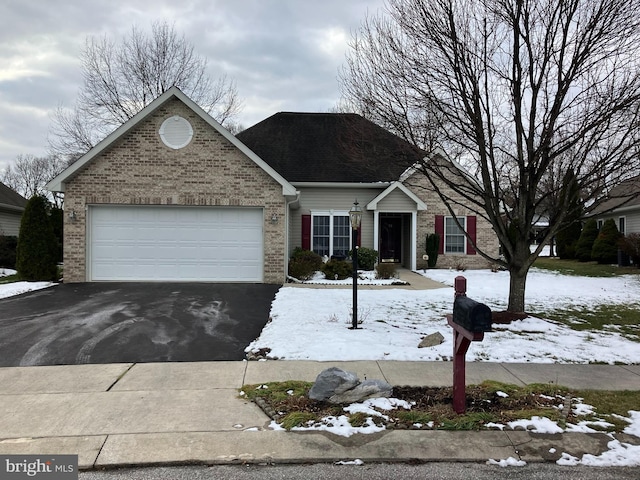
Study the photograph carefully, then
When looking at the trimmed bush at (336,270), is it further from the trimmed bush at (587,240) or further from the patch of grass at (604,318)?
the trimmed bush at (587,240)

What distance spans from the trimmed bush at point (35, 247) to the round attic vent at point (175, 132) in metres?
4.51

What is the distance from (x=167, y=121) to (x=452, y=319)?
11.7m

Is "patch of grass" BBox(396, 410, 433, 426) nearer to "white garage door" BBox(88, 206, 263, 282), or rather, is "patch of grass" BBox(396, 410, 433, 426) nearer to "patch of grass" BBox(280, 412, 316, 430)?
"patch of grass" BBox(280, 412, 316, 430)

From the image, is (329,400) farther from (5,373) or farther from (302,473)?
(5,373)

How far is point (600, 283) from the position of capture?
607 inches

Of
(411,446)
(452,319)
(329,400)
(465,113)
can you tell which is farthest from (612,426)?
(465,113)

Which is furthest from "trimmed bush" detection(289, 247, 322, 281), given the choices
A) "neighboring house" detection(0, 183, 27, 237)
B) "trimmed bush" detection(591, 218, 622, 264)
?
"trimmed bush" detection(591, 218, 622, 264)

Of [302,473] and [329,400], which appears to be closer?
[302,473]

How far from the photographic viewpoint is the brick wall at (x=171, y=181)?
13094 millimetres

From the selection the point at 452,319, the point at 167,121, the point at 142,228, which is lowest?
the point at 452,319

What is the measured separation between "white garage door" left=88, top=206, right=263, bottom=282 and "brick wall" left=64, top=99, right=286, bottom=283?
32cm

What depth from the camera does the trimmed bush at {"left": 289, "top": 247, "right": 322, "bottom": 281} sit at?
14.7 metres

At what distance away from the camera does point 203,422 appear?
4.16 m

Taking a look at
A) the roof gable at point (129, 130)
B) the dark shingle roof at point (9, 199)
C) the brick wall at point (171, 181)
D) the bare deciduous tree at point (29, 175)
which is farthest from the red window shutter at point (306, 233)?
the bare deciduous tree at point (29, 175)
